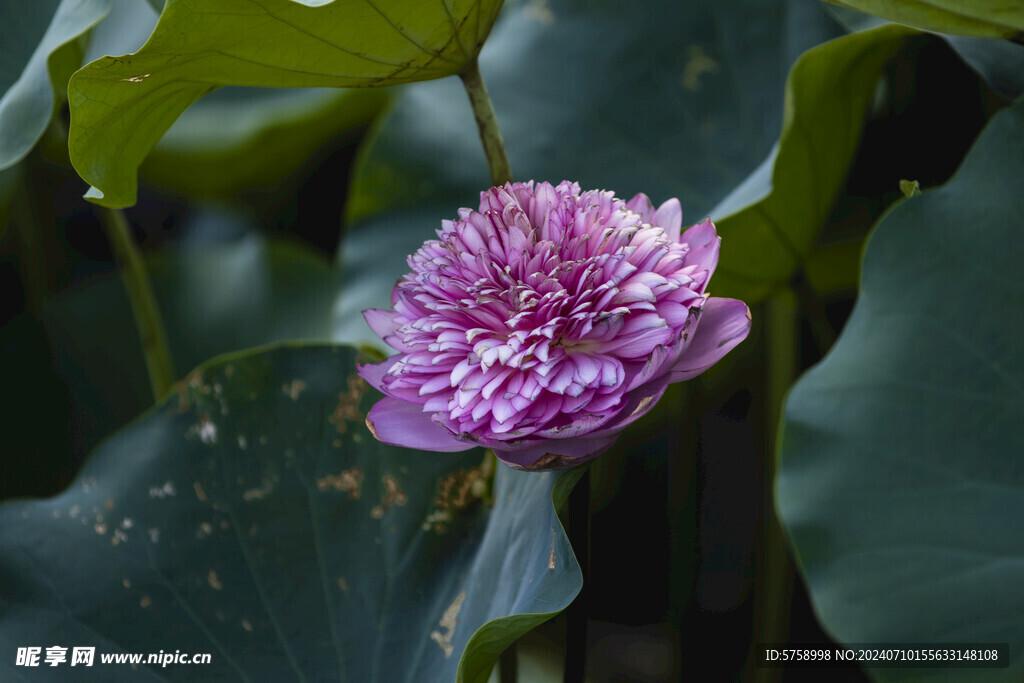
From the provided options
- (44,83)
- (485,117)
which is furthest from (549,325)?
(44,83)

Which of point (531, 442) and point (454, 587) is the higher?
point (531, 442)

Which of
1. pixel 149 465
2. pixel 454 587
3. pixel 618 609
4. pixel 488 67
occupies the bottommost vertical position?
pixel 618 609

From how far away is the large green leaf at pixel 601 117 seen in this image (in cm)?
74

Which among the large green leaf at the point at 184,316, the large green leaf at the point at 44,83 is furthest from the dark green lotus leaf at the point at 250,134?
the large green leaf at the point at 44,83

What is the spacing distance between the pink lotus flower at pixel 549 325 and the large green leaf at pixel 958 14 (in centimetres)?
19

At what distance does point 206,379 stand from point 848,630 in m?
0.51

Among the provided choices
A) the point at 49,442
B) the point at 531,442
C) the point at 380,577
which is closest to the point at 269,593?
the point at 380,577

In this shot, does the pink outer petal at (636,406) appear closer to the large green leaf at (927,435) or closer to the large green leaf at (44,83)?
the large green leaf at (927,435)

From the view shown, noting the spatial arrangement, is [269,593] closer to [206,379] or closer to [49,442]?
[206,379]

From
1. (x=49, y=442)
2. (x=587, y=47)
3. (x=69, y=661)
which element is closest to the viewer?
(x=69, y=661)

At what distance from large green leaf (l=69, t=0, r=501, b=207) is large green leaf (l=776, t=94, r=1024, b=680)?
29 cm

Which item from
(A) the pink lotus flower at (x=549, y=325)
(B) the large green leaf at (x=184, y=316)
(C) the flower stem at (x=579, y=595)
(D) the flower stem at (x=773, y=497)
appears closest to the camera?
(A) the pink lotus flower at (x=549, y=325)

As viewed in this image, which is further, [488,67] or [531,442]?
[488,67]

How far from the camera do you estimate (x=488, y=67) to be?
0.80m
